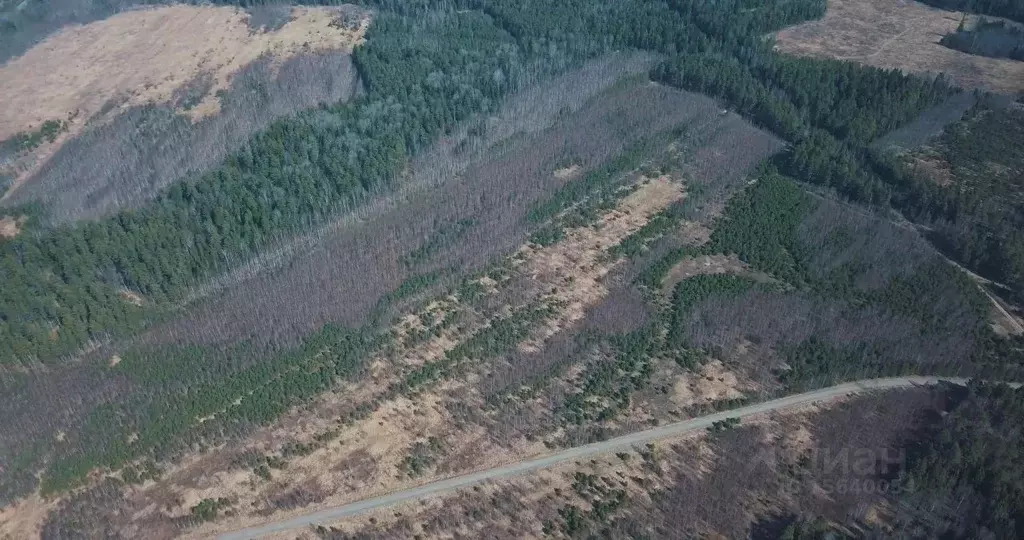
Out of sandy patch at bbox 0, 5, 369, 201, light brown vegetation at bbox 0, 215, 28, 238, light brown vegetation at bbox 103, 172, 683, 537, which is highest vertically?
sandy patch at bbox 0, 5, 369, 201

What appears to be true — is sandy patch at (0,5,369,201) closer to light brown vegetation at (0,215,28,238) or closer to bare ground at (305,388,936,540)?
light brown vegetation at (0,215,28,238)

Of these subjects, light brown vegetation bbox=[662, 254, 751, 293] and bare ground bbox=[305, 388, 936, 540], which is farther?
light brown vegetation bbox=[662, 254, 751, 293]

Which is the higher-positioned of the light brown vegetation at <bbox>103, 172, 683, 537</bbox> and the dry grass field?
the dry grass field

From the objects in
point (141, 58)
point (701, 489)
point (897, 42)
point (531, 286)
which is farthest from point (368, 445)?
point (897, 42)

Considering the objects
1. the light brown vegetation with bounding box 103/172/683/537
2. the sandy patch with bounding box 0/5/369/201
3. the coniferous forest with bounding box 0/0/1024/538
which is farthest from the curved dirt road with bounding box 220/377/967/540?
the sandy patch with bounding box 0/5/369/201

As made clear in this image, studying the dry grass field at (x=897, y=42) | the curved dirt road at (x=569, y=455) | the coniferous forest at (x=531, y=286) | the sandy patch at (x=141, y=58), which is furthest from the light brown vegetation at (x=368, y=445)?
the dry grass field at (x=897, y=42)

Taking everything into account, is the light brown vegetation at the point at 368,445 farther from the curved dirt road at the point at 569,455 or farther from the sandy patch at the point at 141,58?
the sandy patch at the point at 141,58
